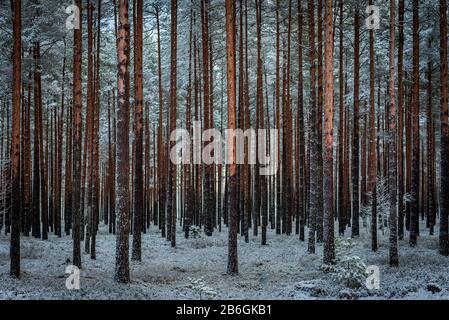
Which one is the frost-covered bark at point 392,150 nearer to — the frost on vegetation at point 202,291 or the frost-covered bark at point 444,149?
the frost-covered bark at point 444,149

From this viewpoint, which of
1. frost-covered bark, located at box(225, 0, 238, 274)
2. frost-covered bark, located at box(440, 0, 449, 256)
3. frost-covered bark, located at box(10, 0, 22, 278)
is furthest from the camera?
frost-covered bark, located at box(440, 0, 449, 256)

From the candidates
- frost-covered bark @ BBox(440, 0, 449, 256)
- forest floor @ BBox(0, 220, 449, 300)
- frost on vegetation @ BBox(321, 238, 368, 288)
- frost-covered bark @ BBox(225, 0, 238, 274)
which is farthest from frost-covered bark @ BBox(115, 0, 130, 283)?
frost-covered bark @ BBox(440, 0, 449, 256)

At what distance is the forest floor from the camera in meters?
9.53

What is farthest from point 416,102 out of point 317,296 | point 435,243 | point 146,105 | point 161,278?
point 146,105

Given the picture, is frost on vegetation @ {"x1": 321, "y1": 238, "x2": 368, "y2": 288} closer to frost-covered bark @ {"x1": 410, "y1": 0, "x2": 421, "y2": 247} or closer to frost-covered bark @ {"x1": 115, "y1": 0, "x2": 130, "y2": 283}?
frost-covered bark @ {"x1": 115, "y1": 0, "x2": 130, "y2": 283}

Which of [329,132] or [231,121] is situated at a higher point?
[231,121]

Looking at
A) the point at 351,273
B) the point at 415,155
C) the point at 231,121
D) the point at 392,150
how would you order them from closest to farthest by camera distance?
1. the point at 351,273
2. the point at 231,121
3. the point at 392,150
4. the point at 415,155

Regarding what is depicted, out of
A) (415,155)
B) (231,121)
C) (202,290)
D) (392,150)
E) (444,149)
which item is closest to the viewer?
(202,290)

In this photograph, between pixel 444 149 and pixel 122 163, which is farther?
pixel 444 149

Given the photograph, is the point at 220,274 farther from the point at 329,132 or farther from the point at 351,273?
the point at 329,132

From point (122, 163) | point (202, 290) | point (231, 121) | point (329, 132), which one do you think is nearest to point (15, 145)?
point (122, 163)

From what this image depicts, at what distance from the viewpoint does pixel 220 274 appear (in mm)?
12891
